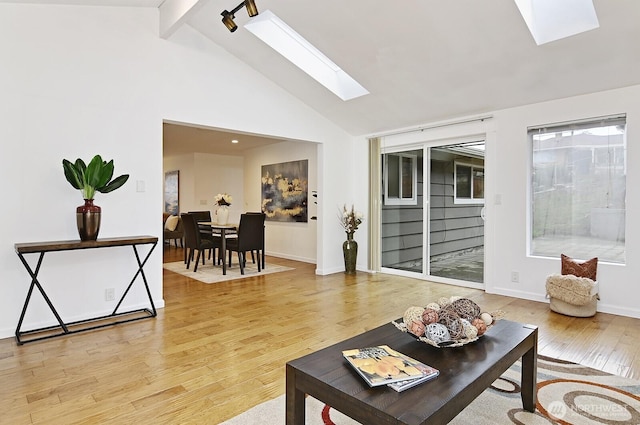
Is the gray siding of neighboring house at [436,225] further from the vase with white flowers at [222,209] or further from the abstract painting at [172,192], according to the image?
the abstract painting at [172,192]

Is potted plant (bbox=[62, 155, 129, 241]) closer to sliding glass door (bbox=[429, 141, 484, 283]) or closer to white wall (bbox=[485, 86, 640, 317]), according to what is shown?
sliding glass door (bbox=[429, 141, 484, 283])

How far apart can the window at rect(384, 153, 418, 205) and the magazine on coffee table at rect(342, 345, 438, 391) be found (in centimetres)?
422

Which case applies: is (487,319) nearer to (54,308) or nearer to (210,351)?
(210,351)

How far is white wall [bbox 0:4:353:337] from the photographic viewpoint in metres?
3.11

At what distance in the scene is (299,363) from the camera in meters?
1.50

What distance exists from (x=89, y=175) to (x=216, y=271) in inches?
121

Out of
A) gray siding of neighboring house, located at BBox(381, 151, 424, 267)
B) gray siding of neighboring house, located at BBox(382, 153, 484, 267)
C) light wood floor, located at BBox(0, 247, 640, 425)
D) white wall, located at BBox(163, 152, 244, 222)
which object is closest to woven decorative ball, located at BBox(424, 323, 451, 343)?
light wood floor, located at BBox(0, 247, 640, 425)

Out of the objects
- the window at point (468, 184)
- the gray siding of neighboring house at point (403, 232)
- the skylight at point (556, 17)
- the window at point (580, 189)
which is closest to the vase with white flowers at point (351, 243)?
the gray siding of neighboring house at point (403, 232)

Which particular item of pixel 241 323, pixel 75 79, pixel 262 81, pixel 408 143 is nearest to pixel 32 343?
pixel 241 323

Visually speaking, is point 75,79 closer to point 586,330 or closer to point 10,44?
point 10,44

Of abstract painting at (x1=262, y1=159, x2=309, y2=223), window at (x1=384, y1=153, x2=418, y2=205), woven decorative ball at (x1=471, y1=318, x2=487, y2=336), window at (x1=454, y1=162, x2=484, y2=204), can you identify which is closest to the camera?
woven decorative ball at (x1=471, y1=318, x2=487, y2=336)

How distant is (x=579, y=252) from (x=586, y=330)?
109 centimetres

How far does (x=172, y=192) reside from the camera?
9.97 m

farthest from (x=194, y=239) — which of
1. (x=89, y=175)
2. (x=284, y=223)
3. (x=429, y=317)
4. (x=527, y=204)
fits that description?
(x=429, y=317)
